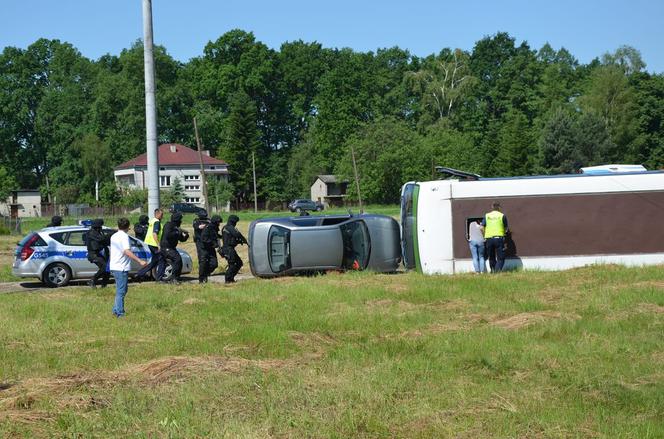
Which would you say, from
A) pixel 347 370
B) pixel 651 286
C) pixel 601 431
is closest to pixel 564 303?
pixel 651 286

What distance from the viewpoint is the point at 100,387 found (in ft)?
27.5

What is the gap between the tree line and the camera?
87750mm

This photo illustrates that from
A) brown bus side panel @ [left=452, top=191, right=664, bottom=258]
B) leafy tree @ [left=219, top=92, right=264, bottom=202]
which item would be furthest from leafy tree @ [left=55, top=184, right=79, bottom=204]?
brown bus side panel @ [left=452, top=191, right=664, bottom=258]

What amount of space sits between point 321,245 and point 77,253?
5809 mm

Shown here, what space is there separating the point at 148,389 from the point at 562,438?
3.91 metres

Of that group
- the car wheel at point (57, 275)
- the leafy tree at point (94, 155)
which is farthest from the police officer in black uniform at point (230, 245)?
the leafy tree at point (94, 155)

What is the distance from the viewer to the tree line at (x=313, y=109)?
87750 mm

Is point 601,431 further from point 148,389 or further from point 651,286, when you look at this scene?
point 651,286

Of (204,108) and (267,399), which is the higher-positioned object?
(204,108)

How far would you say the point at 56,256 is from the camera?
67.1 ft

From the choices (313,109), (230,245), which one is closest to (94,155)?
(313,109)

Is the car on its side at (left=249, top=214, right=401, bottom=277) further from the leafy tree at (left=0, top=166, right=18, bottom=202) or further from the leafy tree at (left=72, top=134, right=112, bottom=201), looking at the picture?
the leafy tree at (left=72, top=134, right=112, bottom=201)

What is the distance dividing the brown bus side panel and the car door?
8704 millimetres

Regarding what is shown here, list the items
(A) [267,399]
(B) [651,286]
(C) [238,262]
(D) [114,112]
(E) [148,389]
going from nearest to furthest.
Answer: (A) [267,399] < (E) [148,389] < (B) [651,286] < (C) [238,262] < (D) [114,112]
